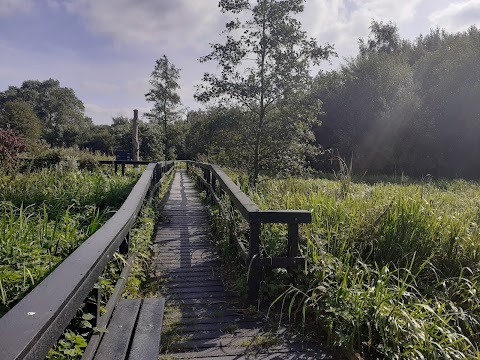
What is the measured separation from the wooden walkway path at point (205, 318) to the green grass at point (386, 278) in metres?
0.27

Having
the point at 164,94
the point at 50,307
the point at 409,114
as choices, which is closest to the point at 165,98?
the point at 164,94

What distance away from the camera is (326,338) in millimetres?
2527

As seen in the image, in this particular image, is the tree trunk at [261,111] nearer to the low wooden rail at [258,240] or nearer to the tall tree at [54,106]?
the low wooden rail at [258,240]

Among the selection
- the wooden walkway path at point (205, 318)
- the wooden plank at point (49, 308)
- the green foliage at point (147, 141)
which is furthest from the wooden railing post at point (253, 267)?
the green foliage at point (147, 141)

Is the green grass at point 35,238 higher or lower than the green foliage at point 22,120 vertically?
lower

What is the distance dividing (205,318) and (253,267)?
529mm

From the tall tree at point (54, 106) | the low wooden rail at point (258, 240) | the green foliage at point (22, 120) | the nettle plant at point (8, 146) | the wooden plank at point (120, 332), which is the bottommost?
the wooden plank at point (120, 332)

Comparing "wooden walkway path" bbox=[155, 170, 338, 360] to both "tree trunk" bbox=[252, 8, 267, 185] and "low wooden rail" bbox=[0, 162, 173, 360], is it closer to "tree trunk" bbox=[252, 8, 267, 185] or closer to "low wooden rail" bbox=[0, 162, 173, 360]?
"low wooden rail" bbox=[0, 162, 173, 360]

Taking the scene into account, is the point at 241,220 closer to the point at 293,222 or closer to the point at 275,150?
the point at 293,222

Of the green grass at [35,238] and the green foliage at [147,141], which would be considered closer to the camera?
the green grass at [35,238]

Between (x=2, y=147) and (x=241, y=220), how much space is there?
8547 millimetres

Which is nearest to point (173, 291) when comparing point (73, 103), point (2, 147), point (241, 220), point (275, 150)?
point (241, 220)

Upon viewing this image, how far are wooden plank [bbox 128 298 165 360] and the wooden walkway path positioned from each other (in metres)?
0.24

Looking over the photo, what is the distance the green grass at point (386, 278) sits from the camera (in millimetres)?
2338
